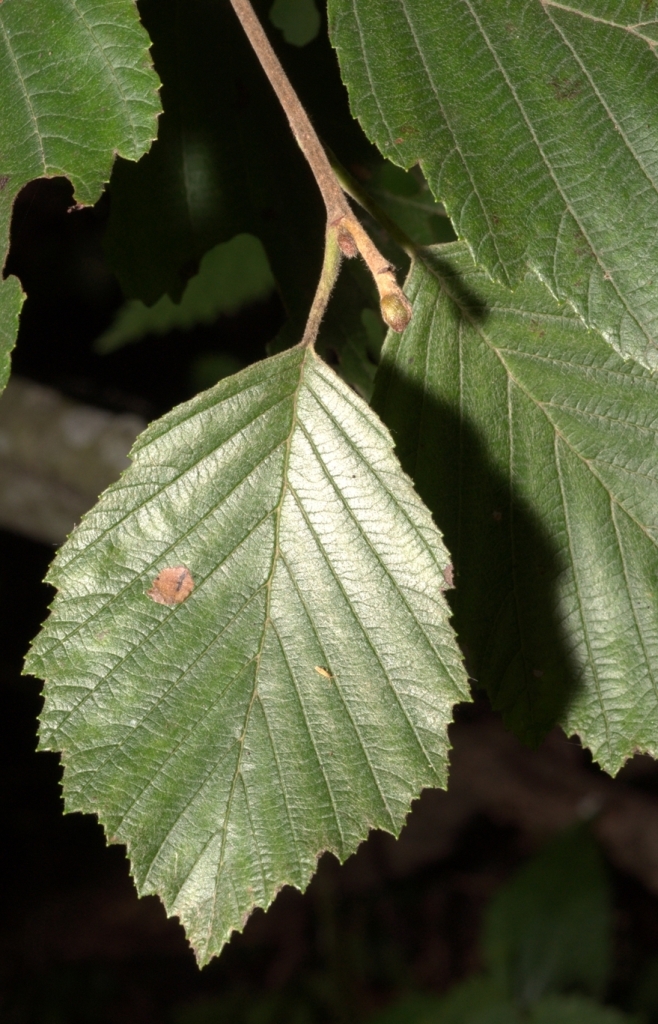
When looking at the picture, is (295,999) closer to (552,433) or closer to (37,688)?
(37,688)

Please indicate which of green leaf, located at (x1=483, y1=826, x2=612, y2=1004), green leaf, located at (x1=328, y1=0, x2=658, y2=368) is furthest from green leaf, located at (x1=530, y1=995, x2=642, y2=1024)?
green leaf, located at (x1=328, y1=0, x2=658, y2=368)

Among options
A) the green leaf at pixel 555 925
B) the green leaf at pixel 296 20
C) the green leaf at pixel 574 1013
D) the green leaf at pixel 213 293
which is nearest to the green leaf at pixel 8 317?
the green leaf at pixel 296 20

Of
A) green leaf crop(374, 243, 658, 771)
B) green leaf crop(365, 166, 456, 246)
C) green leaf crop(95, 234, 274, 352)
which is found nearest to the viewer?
green leaf crop(374, 243, 658, 771)

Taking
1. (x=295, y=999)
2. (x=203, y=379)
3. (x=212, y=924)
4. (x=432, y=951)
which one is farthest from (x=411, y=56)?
(x=432, y=951)

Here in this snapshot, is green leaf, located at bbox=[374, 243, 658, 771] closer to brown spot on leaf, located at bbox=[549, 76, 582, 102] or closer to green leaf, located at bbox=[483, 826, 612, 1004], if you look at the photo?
brown spot on leaf, located at bbox=[549, 76, 582, 102]

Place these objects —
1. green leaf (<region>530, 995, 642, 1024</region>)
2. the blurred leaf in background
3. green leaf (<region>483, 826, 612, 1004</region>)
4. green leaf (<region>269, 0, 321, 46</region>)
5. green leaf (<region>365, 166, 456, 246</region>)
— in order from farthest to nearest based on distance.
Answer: green leaf (<region>483, 826, 612, 1004</region>), the blurred leaf in background, green leaf (<region>530, 995, 642, 1024</region>), green leaf (<region>365, 166, 456, 246</region>), green leaf (<region>269, 0, 321, 46</region>)

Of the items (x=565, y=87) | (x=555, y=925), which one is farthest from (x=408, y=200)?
(x=555, y=925)

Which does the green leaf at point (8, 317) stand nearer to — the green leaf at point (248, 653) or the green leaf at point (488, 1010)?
the green leaf at point (248, 653)

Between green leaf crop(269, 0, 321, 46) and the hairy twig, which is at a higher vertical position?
green leaf crop(269, 0, 321, 46)
